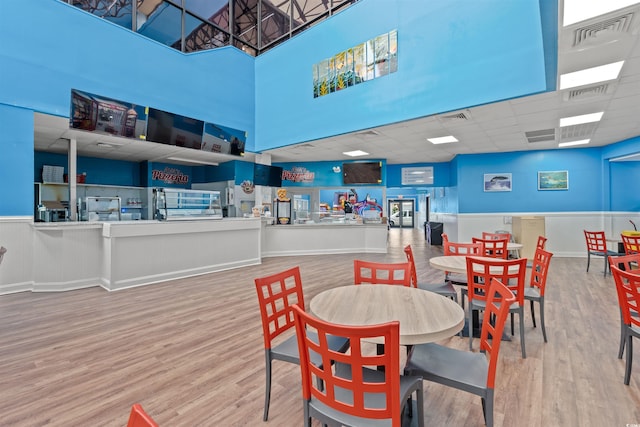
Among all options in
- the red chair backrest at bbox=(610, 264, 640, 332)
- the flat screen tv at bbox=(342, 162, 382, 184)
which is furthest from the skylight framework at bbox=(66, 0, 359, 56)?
the red chair backrest at bbox=(610, 264, 640, 332)

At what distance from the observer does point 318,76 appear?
7.33m

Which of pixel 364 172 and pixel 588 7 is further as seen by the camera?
pixel 364 172

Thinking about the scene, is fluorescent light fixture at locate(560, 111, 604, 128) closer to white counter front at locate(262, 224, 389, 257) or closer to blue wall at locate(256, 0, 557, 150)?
blue wall at locate(256, 0, 557, 150)

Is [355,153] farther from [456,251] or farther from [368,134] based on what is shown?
[456,251]

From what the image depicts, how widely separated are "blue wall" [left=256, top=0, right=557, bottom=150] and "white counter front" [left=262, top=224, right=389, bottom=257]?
243cm

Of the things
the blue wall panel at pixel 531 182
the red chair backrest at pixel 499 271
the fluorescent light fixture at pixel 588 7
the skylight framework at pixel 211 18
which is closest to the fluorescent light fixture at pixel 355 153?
the blue wall panel at pixel 531 182

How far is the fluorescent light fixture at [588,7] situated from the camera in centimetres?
262

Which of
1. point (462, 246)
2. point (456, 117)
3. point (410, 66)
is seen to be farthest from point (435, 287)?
point (410, 66)

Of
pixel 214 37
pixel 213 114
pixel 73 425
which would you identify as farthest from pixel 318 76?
pixel 73 425

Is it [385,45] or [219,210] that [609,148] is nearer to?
[385,45]

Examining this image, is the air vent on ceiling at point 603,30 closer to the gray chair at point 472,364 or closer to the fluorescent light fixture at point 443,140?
the gray chair at point 472,364

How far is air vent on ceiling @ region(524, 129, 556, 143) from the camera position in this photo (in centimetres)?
646

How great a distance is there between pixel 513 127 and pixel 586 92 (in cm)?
174

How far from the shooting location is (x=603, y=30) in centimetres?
296
